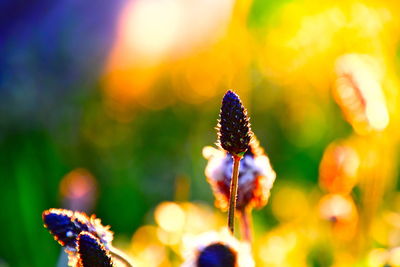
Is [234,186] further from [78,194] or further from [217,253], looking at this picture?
[78,194]

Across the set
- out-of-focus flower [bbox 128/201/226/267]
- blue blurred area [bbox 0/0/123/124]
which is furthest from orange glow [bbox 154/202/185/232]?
blue blurred area [bbox 0/0/123/124]

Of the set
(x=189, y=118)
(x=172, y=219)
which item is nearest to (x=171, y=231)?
(x=172, y=219)

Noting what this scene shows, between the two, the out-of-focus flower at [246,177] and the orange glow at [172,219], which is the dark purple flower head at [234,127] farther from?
the orange glow at [172,219]

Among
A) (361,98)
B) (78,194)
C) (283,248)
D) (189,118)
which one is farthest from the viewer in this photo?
(189,118)

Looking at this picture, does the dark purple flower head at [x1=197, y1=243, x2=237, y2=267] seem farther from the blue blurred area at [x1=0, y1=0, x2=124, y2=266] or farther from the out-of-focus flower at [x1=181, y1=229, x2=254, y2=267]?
the blue blurred area at [x1=0, y1=0, x2=124, y2=266]

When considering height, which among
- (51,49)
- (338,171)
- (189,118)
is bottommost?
(338,171)

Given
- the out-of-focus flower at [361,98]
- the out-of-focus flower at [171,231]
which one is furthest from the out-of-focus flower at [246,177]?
the out-of-focus flower at [171,231]

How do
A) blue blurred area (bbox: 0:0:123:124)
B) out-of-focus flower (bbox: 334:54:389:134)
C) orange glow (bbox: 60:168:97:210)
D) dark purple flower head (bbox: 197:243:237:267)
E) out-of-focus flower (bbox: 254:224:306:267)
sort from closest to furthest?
1. dark purple flower head (bbox: 197:243:237:267)
2. out-of-focus flower (bbox: 334:54:389:134)
3. out-of-focus flower (bbox: 254:224:306:267)
4. orange glow (bbox: 60:168:97:210)
5. blue blurred area (bbox: 0:0:123:124)
